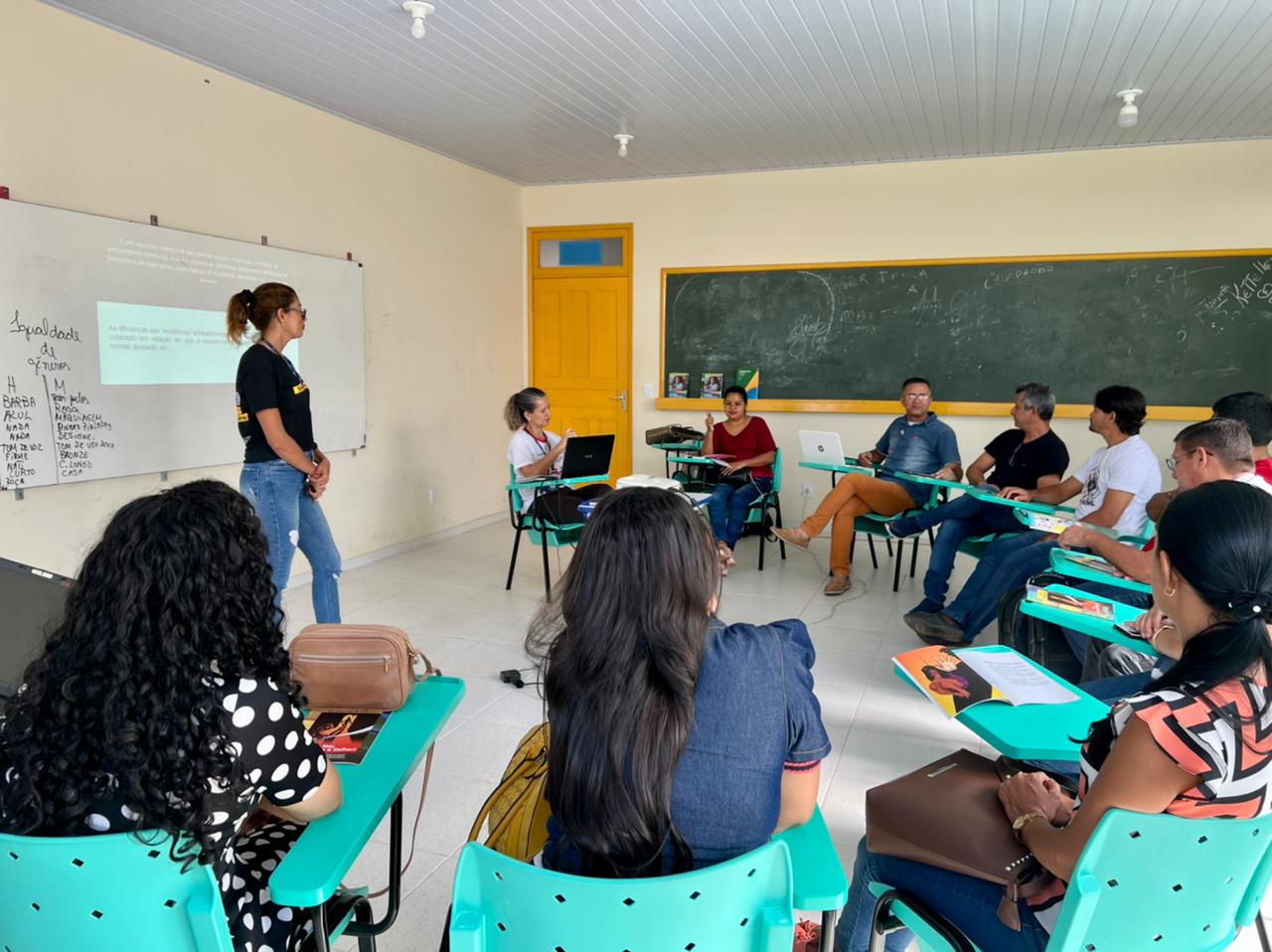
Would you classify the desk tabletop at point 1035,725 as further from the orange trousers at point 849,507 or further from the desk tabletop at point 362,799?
the orange trousers at point 849,507

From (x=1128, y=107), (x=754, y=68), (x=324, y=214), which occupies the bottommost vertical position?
(x=324, y=214)

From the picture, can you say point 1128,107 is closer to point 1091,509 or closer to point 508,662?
point 1091,509

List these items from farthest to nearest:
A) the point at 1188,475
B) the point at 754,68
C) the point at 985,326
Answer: the point at 985,326, the point at 754,68, the point at 1188,475

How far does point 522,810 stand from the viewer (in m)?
1.28

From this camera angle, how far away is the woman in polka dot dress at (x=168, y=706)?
39.0 inches

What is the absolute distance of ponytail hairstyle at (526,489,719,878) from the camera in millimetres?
1021

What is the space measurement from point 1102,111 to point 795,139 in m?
1.76

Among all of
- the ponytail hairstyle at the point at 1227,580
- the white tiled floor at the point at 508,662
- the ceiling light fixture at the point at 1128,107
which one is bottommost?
the white tiled floor at the point at 508,662

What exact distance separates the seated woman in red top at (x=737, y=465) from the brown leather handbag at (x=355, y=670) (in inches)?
149

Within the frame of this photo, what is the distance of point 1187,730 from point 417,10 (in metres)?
3.52

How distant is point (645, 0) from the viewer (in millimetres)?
3289

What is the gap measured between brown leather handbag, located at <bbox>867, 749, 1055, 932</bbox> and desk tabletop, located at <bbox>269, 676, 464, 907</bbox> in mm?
800

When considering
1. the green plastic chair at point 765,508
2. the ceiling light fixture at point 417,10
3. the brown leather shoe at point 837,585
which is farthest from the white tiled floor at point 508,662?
the ceiling light fixture at point 417,10

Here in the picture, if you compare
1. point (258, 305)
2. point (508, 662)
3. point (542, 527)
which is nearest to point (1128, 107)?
point (542, 527)
